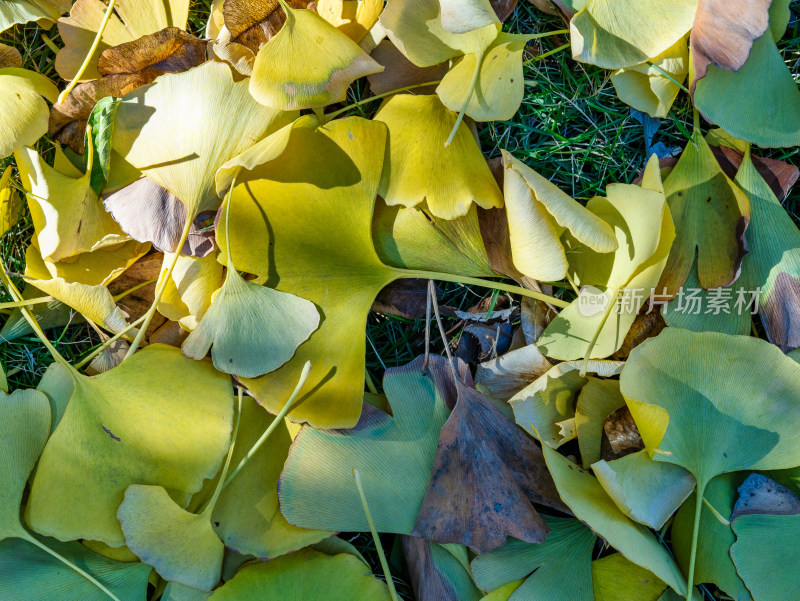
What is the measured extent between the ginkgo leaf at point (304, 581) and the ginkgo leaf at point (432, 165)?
0.38 m

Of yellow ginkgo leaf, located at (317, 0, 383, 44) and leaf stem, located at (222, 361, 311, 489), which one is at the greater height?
yellow ginkgo leaf, located at (317, 0, 383, 44)

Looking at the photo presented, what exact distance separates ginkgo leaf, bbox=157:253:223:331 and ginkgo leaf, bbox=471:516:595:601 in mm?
399

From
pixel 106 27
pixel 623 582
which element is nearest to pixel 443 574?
pixel 623 582

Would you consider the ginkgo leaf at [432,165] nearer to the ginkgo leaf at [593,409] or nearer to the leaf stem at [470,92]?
the leaf stem at [470,92]

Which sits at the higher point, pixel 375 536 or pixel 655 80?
pixel 655 80

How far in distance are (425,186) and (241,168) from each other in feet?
0.63

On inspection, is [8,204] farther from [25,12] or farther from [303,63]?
[303,63]

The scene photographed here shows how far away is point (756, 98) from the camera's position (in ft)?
2.45

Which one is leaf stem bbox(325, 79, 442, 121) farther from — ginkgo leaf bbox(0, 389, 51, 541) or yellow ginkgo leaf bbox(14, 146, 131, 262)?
ginkgo leaf bbox(0, 389, 51, 541)

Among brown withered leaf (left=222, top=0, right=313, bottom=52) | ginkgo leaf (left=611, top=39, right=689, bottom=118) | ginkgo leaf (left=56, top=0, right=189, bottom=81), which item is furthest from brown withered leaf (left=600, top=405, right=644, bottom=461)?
ginkgo leaf (left=56, top=0, right=189, bottom=81)

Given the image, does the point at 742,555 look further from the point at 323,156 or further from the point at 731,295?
the point at 323,156

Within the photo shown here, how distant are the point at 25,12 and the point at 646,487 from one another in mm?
871

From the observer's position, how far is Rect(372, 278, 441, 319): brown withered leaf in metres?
0.81

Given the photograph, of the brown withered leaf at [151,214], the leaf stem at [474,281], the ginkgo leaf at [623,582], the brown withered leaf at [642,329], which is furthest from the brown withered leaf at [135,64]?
the ginkgo leaf at [623,582]
